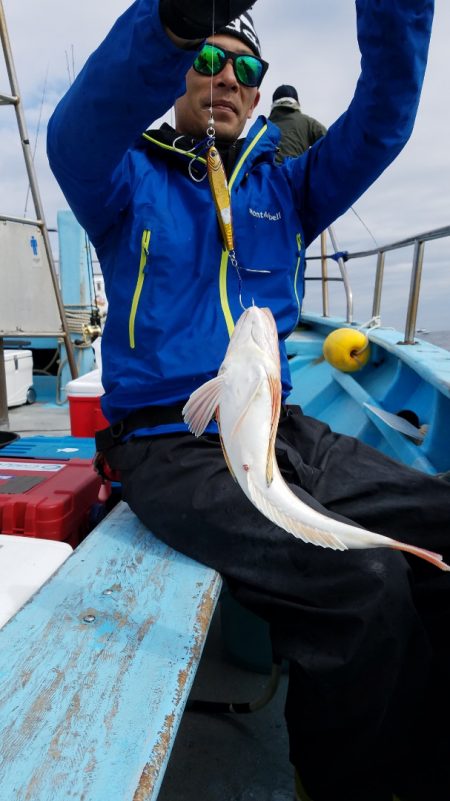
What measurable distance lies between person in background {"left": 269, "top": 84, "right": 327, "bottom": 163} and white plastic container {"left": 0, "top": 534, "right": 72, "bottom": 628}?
4.46m

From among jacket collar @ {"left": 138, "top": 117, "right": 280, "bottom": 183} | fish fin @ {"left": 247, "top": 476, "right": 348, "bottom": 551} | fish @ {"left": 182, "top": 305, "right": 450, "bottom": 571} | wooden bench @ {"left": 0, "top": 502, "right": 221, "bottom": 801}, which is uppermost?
jacket collar @ {"left": 138, "top": 117, "right": 280, "bottom": 183}

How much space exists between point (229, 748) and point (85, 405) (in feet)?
6.72

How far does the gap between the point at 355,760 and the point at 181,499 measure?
0.83 m

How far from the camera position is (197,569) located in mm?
1561

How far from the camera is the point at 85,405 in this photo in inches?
132

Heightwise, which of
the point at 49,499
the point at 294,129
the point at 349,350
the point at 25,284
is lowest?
the point at 49,499

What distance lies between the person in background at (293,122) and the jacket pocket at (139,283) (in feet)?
12.2

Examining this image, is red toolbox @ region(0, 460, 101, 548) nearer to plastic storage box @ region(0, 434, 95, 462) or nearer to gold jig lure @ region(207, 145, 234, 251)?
plastic storage box @ region(0, 434, 95, 462)

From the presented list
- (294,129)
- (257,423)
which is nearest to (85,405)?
(257,423)

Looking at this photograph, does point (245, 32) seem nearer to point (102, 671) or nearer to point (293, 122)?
point (102, 671)

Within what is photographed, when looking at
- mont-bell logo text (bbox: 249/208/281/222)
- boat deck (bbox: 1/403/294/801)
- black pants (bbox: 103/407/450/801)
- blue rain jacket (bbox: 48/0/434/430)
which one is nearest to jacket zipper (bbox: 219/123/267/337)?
blue rain jacket (bbox: 48/0/434/430)

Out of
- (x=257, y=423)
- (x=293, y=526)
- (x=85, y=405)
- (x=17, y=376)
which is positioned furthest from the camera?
(x=17, y=376)

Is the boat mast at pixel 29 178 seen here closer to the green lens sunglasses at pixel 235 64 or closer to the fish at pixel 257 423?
the green lens sunglasses at pixel 235 64

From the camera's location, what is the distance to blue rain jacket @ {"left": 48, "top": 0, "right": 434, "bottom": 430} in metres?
1.52
